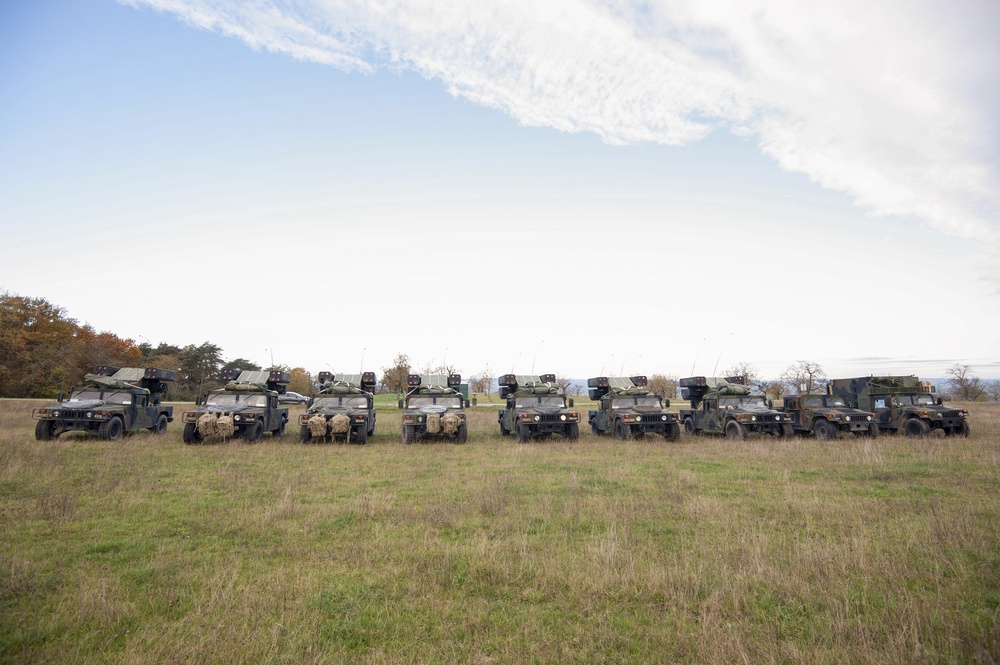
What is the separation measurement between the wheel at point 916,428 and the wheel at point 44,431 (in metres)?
25.7

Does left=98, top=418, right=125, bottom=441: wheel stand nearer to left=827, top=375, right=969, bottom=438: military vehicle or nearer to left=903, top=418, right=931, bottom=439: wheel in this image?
left=903, top=418, right=931, bottom=439: wheel

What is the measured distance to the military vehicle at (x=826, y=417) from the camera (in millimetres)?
16484

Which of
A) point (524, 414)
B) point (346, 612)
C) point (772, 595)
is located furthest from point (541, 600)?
point (524, 414)

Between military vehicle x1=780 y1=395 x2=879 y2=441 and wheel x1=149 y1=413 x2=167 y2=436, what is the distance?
2141 cm

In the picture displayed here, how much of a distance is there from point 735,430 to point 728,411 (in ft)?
2.55

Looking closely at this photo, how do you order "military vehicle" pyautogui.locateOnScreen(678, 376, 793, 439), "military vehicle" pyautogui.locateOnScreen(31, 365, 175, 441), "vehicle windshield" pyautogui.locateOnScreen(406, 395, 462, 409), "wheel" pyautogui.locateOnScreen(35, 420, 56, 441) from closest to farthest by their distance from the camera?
"wheel" pyautogui.locateOnScreen(35, 420, 56, 441) → "military vehicle" pyautogui.locateOnScreen(31, 365, 175, 441) → "military vehicle" pyautogui.locateOnScreen(678, 376, 793, 439) → "vehicle windshield" pyautogui.locateOnScreen(406, 395, 462, 409)

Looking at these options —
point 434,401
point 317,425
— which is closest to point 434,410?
point 434,401

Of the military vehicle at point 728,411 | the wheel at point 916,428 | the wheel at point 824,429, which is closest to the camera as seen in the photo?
the wheel at point 916,428

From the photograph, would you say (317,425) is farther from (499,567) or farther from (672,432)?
(499,567)

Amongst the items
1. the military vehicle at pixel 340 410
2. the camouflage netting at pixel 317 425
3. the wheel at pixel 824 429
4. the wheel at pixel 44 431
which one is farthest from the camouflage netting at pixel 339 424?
the wheel at pixel 824 429

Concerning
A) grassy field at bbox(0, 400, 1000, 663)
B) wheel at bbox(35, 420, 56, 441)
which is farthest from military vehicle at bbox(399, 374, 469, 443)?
wheel at bbox(35, 420, 56, 441)

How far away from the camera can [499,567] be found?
15.6ft

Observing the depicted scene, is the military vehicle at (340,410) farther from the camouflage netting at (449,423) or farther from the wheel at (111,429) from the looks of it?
the wheel at (111,429)

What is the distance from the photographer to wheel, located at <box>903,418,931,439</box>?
53.6 ft
